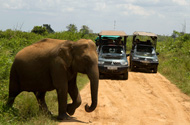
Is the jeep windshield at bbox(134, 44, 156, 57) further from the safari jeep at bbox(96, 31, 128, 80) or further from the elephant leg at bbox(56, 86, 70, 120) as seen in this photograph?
the elephant leg at bbox(56, 86, 70, 120)

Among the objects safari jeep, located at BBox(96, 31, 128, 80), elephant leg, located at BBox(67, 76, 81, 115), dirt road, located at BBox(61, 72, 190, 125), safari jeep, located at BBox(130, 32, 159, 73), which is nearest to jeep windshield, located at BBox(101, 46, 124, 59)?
safari jeep, located at BBox(96, 31, 128, 80)

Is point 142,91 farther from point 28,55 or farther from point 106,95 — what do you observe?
point 28,55

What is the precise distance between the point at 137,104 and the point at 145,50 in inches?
371

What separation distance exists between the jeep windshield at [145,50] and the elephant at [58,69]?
11.3m

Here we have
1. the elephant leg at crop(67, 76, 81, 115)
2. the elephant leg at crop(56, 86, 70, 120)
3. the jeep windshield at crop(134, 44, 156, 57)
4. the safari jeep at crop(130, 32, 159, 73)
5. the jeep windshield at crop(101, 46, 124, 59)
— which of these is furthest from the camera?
the jeep windshield at crop(134, 44, 156, 57)

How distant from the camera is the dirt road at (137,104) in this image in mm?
7813

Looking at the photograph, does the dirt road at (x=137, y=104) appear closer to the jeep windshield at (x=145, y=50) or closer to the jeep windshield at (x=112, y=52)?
the jeep windshield at (x=112, y=52)

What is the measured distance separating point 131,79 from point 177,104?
16.6 feet

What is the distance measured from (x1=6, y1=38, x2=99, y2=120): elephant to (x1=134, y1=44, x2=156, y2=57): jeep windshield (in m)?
11.3

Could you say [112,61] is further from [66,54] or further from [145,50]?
Answer: [66,54]

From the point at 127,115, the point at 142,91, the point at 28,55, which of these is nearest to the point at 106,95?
the point at 142,91

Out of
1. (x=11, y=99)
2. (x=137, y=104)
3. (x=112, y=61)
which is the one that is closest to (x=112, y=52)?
(x=112, y=61)

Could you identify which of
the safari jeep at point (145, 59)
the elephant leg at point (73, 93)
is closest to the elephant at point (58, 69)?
the elephant leg at point (73, 93)

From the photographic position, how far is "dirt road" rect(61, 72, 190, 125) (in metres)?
7.81
